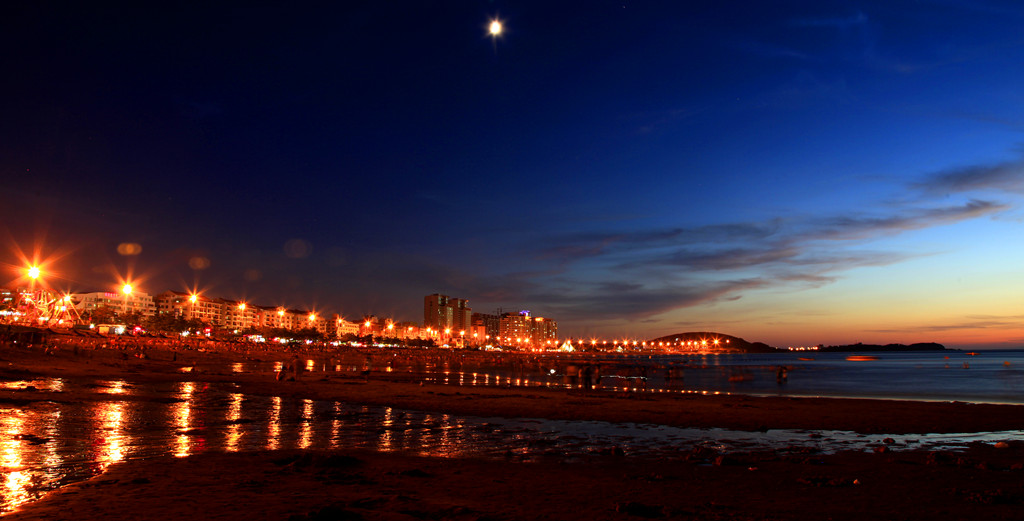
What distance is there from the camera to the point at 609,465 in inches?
Answer: 485

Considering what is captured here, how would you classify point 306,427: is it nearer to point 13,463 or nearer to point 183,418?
point 183,418

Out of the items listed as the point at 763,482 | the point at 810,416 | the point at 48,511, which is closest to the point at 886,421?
the point at 810,416

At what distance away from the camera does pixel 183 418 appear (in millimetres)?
17766

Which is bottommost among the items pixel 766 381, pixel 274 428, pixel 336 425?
pixel 766 381

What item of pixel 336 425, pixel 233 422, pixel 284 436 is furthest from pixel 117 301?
pixel 284 436

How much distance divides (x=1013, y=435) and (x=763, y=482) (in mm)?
14044

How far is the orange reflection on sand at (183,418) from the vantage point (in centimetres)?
1271

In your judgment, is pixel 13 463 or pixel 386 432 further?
pixel 386 432

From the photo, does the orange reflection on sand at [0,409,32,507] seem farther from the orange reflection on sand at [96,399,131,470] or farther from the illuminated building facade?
the illuminated building facade

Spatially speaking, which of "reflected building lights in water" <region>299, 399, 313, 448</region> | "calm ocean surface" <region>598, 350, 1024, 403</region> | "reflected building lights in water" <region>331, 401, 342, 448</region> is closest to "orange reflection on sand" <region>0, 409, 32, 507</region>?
"reflected building lights in water" <region>299, 399, 313, 448</region>

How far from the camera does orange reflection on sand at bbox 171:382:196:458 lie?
41.7ft

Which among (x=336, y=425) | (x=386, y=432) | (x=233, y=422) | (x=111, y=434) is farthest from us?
(x=336, y=425)

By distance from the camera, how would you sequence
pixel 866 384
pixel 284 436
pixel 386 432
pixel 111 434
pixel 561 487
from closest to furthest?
pixel 561 487
pixel 111 434
pixel 284 436
pixel 386 432
pixel 866 384

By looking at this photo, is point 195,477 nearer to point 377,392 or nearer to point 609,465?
point 609,465
